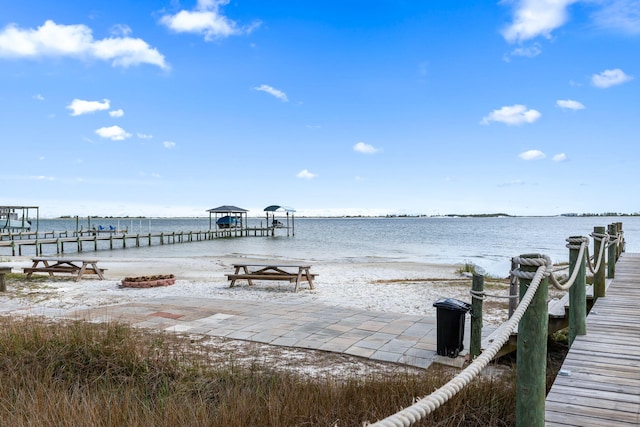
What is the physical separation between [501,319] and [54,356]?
6.75 m

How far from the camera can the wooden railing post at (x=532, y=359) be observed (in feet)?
6.93

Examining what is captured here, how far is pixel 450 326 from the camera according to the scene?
213 inches

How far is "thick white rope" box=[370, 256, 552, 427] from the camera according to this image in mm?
1276

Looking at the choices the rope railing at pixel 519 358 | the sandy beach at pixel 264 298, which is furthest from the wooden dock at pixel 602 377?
the sandy beach at pixel 264 298

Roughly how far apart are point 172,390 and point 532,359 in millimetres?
2857

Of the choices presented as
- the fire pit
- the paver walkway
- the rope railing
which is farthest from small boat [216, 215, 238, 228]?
the rope railing

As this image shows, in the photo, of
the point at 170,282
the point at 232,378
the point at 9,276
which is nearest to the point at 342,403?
the point at 232,378

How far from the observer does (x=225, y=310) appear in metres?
8.20

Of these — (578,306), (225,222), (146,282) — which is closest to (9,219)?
(225,222)

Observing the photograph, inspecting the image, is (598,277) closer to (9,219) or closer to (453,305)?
(453,305)

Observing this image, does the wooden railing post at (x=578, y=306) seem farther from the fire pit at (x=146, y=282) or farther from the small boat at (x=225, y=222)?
the small boat at (x=225, y=222)

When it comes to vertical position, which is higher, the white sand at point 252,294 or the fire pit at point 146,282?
the fire pit at point 146,282

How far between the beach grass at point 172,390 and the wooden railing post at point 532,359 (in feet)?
2.29

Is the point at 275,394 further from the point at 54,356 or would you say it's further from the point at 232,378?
the point at 54,356
